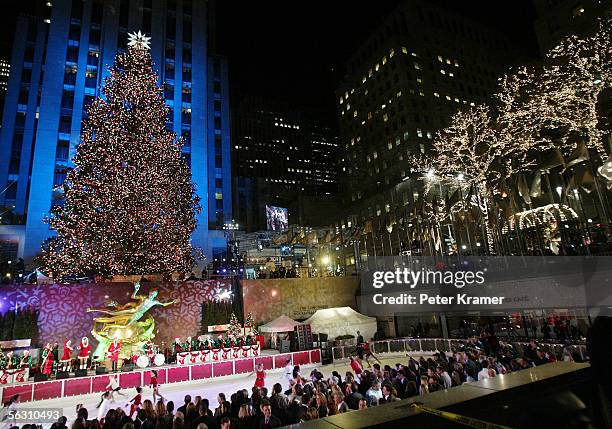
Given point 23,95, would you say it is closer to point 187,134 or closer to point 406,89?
point 187,134

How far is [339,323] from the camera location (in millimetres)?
22984

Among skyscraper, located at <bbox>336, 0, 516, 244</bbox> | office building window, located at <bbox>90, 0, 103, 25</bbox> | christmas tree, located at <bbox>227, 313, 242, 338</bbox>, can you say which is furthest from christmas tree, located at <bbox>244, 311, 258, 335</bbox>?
office building window, located at <bbox>90, 0, 103, 25</bbox>

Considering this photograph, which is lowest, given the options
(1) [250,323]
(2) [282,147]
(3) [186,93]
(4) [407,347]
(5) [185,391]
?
(5) [185,391]

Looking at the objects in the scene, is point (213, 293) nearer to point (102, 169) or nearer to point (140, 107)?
point (102, 169)

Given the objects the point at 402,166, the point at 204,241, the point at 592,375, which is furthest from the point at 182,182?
the point at 402,166

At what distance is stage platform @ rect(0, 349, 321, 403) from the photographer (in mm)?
14777

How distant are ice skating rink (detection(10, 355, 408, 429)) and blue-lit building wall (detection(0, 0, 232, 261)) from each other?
2596cm

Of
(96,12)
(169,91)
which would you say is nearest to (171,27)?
(96,12)

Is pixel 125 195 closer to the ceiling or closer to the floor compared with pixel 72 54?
closer to the floor

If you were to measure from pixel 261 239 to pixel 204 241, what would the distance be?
7308mm

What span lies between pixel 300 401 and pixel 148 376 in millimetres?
11368

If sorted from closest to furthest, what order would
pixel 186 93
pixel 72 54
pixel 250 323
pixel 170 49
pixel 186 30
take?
pixel 250 323, pixel 72 54, pixel 186 93, pixel 170 49, pixel 186 30

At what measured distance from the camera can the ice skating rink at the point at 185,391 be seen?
13.8 metres

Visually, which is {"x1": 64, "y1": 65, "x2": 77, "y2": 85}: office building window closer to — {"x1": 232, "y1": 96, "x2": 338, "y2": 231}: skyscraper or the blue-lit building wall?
the blue-lit building wall
